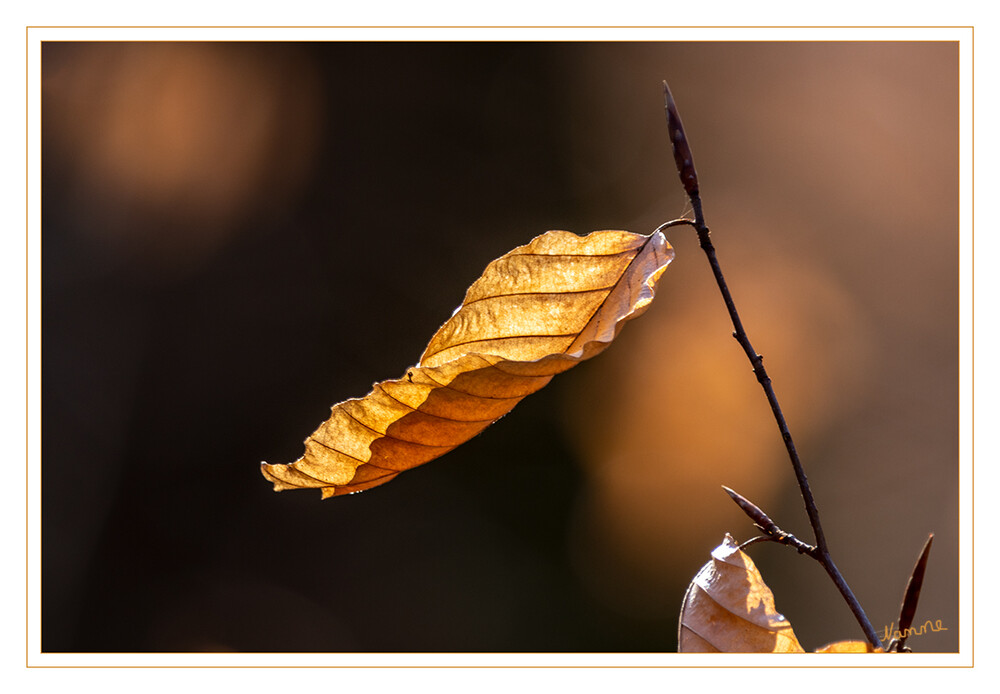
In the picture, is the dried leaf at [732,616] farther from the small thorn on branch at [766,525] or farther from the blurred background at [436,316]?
the blurred background at [436,316]

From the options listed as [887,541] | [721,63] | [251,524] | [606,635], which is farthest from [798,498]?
[251,524]

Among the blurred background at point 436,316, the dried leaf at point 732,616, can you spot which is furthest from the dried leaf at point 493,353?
the blurred background at point 436,316

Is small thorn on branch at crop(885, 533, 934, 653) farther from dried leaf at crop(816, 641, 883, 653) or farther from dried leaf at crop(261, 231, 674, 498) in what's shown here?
dried leaf at crop(261, 231, 674, 498)

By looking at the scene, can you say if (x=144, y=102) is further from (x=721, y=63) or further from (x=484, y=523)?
(x=721, y=63)

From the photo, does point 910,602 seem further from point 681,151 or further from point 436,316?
point 436,316

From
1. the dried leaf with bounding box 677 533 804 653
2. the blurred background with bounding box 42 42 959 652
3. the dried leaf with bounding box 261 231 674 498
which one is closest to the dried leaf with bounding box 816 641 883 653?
the dried leaf with bounding box 677 533 804 653

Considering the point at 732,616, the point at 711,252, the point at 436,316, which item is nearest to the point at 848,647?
the point at 732,616

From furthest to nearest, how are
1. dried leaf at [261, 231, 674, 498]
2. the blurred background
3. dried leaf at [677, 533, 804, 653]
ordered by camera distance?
the blurred background
dried leaf at [677, 533, 804, 653]
dried leaf at [261, 231, 674, 498]
